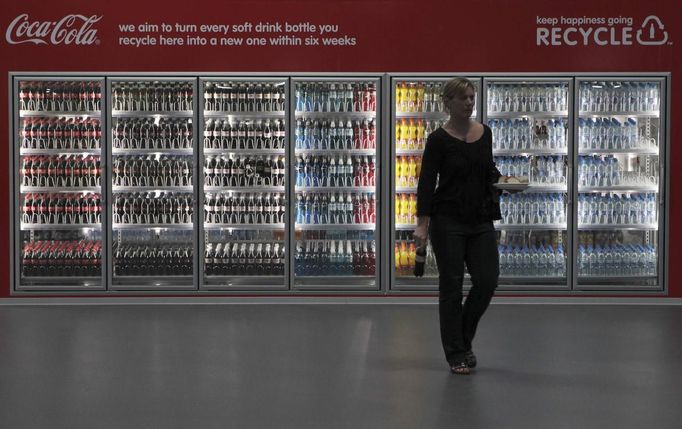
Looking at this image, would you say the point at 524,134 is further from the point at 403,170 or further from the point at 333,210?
the point at 333,210

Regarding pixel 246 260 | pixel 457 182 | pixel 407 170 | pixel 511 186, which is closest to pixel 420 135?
pixel 407 170

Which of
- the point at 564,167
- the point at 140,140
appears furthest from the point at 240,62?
the point at 564,167

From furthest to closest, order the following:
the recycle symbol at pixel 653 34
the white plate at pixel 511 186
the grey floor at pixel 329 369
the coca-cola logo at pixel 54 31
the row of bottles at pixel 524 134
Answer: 1. the row of bottles at pixel 524 134
2. the recycle symbol at pixel 653 34
3. the coca-cola logo at pixel 54 31
4. the white plate at pixel 511 186
5. the grey floor at pixel 329 369

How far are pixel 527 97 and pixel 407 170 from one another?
1.32 m

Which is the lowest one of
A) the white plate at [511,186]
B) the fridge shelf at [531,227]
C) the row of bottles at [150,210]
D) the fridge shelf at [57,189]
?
the fridge shelf at [531,227]

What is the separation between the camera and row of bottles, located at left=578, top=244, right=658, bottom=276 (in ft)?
29.6

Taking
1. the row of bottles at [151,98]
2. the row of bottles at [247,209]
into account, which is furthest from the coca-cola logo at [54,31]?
the row of bottles at [247,209]

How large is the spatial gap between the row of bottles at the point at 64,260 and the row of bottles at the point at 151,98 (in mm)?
1354

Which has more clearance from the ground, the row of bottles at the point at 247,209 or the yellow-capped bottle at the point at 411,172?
the yellow-capped bottle at the point at 411,172

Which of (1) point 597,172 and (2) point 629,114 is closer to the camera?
(2) point 629,114

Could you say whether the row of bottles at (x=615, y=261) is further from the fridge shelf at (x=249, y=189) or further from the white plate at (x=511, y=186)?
the white plate at (x=511, y=186)

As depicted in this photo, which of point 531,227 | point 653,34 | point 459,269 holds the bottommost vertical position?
point 459,269

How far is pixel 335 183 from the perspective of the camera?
8953 mm

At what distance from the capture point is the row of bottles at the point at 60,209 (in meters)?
8.89
